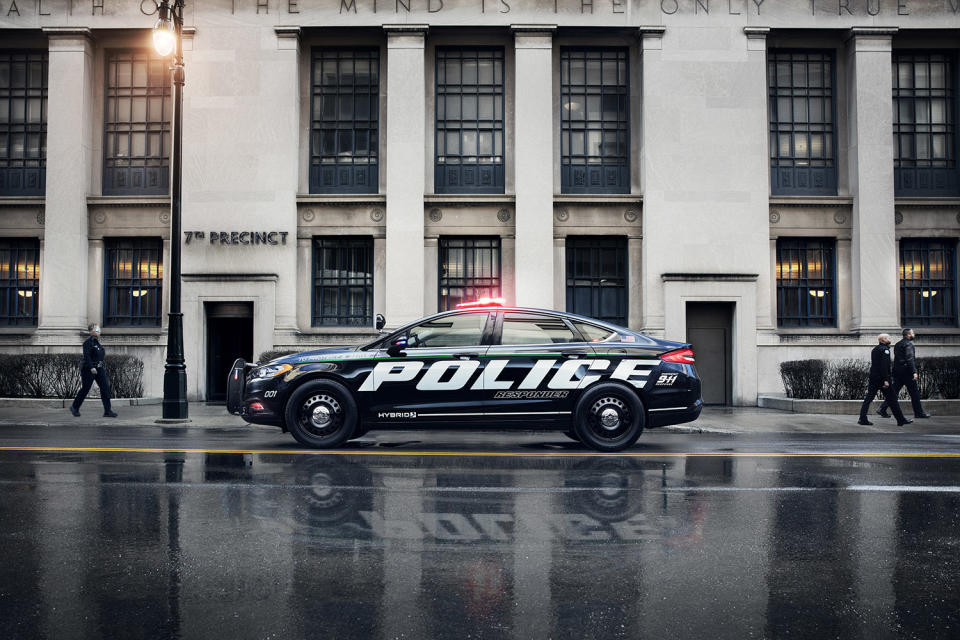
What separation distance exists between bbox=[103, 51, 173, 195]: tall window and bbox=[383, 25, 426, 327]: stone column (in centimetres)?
645

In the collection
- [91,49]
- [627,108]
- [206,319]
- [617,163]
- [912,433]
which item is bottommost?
[912,433]

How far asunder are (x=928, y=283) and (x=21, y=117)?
1004 inches

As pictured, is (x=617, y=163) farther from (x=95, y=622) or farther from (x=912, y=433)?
(x=95, y=622)

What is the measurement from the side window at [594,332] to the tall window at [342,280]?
11742 mm

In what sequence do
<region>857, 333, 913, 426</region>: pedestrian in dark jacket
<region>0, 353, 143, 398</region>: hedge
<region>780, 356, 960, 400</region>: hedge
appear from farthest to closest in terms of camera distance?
<region>0, 353, 143, 398</region>: hedge < <region>780, 356, 960, 400</region>: hedge < <region>857, 333, 913, 426</region>: pedestrian in dark jacket

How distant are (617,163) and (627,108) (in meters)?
1.52

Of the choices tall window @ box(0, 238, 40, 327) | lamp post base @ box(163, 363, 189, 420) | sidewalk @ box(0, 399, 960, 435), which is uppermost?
tall window @ box(0, 238, 40, 327)

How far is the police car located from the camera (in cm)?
985

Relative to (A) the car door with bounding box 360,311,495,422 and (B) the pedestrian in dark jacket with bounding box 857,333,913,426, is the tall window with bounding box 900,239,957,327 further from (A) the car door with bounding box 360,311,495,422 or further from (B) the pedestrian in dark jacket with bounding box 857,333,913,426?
(A) the car door with bounding box 360,311,495,422

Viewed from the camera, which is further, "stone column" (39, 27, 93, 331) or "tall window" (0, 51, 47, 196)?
"tall window" (0, 51, 47, 196)

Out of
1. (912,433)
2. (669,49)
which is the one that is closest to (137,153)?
(669,49)

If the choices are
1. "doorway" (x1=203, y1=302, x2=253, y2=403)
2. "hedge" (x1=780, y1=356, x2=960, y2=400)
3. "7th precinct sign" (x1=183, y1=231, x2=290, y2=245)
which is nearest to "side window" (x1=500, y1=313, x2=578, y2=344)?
"hedge" (x1=780, y1=356, x2=960, y2=400)

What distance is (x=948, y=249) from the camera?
21734 mm

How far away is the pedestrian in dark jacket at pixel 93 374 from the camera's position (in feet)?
49.2
